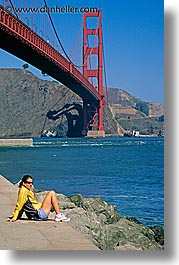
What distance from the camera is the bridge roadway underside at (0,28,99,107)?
9699 millimetres

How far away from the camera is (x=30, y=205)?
406 centimetres

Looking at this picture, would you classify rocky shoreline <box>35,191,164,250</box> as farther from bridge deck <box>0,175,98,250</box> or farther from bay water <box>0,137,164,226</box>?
bay water <box>0,137,164,226</box>

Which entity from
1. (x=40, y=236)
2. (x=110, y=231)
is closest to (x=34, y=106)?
(x=110, y=231)

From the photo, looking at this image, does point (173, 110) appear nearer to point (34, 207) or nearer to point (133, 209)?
point (34, 207)

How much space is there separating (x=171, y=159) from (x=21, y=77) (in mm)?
3362

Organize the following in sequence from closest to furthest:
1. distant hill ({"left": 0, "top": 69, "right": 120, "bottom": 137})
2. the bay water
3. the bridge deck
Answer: the bridge deck
distant hill ({"left": 0, "top": 69, "right": 120, "bottom": 137})
the bay water

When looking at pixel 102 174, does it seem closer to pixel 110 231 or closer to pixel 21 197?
pixel 110 231

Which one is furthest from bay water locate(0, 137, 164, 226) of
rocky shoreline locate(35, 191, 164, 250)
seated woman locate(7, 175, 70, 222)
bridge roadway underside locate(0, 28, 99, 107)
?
seated woman locate(7, 175, 70, 222)

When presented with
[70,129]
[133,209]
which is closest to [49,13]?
[133,209]

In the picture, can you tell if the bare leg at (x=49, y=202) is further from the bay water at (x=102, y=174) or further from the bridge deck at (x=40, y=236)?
the bay water at (x=102, y=174)

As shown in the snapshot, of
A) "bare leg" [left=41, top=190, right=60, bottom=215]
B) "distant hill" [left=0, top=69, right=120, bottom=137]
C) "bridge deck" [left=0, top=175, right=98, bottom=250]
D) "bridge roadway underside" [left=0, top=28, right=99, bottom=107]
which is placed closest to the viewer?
"bridge deck" [left=0, top=175, right=98, bottom=250]

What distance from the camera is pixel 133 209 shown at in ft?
24.0

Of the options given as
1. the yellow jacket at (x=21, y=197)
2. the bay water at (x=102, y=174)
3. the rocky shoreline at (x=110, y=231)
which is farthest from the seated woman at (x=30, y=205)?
the bay water at (x=102, y=174)

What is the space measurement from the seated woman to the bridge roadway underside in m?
5.19
